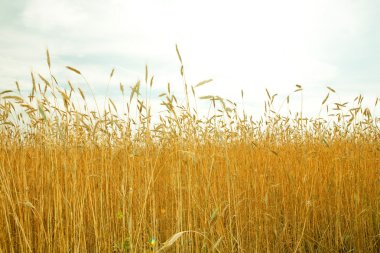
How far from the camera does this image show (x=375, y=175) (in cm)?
338

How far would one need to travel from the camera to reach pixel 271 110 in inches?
117

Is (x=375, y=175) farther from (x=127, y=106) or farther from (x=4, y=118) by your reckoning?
(x=4, y=118)

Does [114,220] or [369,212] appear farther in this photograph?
[369,212]

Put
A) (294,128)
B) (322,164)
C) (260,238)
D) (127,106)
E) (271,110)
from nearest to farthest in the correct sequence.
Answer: (127,106) < (260,238) < (271,110) < (322,164) < (294,128)

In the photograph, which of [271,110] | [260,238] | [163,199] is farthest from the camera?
[271,110]

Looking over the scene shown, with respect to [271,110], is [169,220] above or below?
below

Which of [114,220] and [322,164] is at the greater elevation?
[322,164]

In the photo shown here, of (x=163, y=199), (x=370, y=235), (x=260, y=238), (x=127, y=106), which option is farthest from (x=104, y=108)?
(x=370, y=235)

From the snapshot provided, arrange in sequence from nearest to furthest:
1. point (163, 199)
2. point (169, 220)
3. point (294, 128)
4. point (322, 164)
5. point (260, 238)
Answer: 1. point (260, 238)
2. point (169, 220)
3. point (163, 199)
4. point (322, 164)
5. point (294, 128)

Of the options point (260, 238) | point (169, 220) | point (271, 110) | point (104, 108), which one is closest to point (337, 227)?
point (260, 238)

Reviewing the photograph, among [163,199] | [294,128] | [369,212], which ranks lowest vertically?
[369,212]

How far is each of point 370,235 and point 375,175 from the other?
98cm

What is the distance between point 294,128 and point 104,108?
3.18 m

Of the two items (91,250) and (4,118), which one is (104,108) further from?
(91,250)
